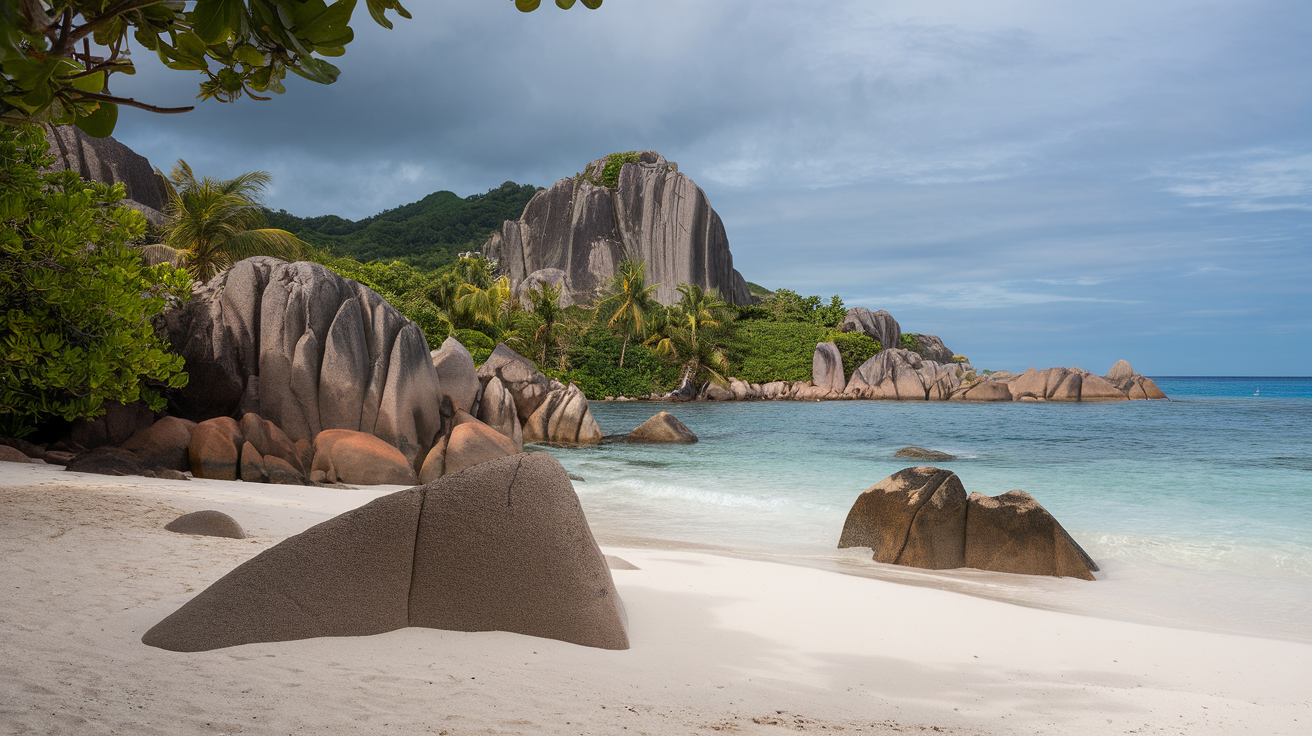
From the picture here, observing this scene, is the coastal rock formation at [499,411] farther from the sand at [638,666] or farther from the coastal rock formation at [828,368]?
the coastal rock formation at [828,368]

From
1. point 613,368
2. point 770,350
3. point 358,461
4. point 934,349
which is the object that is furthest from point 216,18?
point 934,349

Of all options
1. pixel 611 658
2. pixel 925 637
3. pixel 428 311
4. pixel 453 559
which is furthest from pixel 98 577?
pixel 428 311

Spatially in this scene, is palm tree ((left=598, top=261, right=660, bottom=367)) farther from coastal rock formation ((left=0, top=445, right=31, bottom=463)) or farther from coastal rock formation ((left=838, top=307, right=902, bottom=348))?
coastal rock formation ((left=0, top=445, right=31, bottom=463))

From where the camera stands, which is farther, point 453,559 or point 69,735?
point 453,559

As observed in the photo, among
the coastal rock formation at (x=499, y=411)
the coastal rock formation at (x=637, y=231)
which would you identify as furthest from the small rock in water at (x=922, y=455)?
the coastal rock formation at (x=637, y=231)

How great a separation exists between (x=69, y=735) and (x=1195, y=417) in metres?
42.1

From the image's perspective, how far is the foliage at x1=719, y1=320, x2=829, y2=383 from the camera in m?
51.9

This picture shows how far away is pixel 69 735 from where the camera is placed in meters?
2.17

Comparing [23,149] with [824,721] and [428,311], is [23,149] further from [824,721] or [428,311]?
[428,311]

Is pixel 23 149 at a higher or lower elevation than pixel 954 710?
higher

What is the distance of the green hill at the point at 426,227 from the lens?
6134 cm

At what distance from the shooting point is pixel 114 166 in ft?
66.1

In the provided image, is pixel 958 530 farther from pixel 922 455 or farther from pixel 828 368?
pixel 828 368

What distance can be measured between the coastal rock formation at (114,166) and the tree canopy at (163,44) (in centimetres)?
1931
